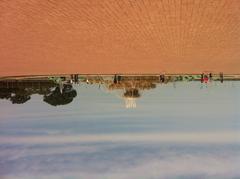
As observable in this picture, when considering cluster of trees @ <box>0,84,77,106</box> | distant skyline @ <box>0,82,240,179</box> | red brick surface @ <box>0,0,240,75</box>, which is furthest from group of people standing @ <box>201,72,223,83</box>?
cluster of trees @ <box>0,84,77,106</box>

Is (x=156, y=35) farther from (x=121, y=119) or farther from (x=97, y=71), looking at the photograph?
(x=121, y=119)

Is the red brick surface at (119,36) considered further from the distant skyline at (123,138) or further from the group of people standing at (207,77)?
the distant skyline at (123,138)

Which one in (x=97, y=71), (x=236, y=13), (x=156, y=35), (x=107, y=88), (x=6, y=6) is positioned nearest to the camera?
(x=6, y=6)

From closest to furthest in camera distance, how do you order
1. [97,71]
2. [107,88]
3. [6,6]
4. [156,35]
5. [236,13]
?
[6,6] < [236,13] < [156,35] < [97,71] < [107,88]

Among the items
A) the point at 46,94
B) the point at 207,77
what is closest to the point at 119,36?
the point at 207,77

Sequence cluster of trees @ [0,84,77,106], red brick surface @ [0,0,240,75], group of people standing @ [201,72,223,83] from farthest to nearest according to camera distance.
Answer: cluster of trees @ [0,84,77,106] < group of people standing @ [201,72,223,83] < red brick surface @ [0,0,240,75]

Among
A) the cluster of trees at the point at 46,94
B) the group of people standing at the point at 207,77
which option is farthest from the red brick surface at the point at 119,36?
the cluster of trees at the point at 46,94

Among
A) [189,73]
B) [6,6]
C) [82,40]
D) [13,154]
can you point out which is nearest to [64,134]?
[13,154]

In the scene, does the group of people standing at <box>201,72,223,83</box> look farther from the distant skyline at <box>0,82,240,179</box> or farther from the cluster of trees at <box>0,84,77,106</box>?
the cluster of trees at <box>0,84,77,106</box>
